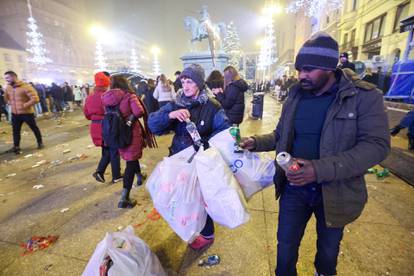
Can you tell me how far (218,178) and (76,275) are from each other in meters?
1.82

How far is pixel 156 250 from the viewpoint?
98.6 inches

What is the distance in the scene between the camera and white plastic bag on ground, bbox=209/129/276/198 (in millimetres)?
1781

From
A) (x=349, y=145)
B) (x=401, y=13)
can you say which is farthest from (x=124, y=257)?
(x=401, y=13)

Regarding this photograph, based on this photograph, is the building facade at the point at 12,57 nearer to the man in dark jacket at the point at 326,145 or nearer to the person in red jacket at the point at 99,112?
the person in red jacket at the point at 99,112

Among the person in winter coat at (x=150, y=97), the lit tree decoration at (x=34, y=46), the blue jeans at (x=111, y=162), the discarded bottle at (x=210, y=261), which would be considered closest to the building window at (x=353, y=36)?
the person in winter coat at (x=150, y=97)

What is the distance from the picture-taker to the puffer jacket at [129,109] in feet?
10.2

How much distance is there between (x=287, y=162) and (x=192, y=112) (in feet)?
3.72

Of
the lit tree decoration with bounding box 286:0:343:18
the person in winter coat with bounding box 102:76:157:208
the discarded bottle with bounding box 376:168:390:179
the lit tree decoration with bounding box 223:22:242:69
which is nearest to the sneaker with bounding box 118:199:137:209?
the person in winter coat with bounding box 102:76:157:208

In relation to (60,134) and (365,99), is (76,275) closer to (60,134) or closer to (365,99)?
(365,99)

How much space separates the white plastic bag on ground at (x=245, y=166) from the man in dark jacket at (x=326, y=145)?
0.10m

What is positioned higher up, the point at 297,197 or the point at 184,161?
the point at 184,161

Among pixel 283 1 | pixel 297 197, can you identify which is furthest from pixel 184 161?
pixel 283 1

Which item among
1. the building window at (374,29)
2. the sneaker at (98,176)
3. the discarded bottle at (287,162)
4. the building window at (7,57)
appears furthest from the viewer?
the building window at (7,57)

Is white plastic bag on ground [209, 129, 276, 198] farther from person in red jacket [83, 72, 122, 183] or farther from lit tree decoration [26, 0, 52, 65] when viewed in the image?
lit tree decoration [26, 0, 52, 65]
